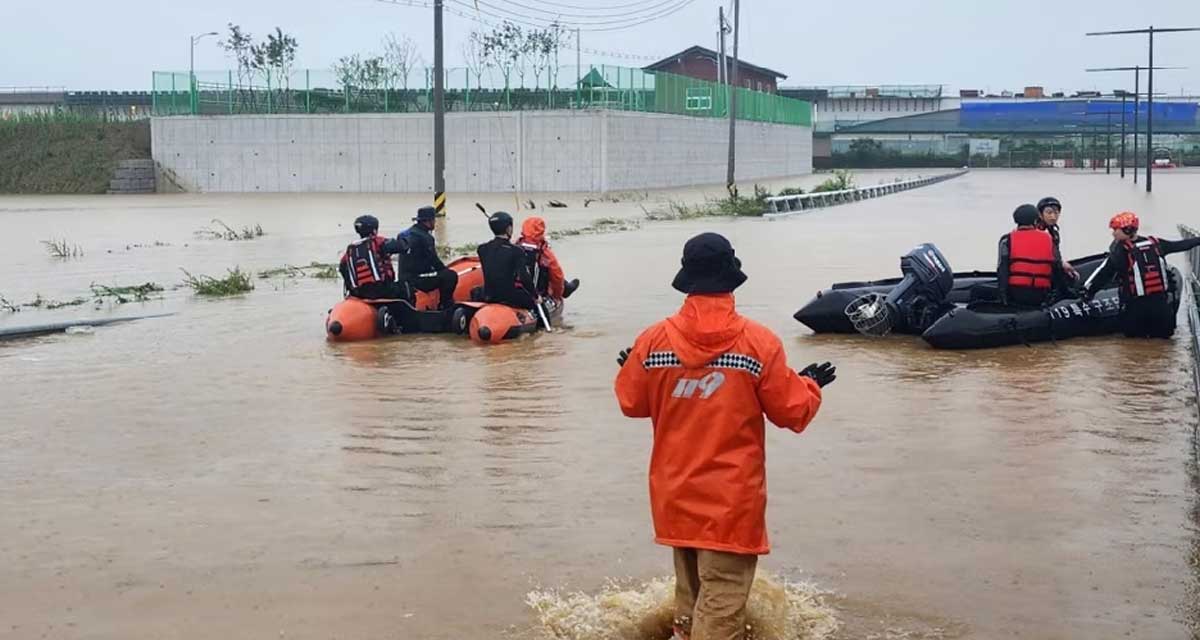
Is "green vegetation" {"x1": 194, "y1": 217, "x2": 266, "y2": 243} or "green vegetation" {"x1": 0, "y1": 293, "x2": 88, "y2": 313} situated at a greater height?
"green vegetation" {"x1": 194, "y1": 217, "x2": 266, "y2": 243}

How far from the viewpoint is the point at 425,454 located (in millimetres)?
9320

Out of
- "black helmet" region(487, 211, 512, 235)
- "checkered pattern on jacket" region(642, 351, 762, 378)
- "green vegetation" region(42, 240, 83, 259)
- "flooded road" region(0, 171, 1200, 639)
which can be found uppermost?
"black helmet" region(487, 211, 512, 235)

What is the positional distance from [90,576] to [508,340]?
791 centimetres

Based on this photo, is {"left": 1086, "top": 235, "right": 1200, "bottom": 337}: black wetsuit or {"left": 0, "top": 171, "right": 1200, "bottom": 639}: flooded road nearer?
{"left": 0, "top": 171, "right": 1200, "bottom": 639}: flooded road

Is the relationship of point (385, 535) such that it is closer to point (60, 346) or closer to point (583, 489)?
point (583, 489)

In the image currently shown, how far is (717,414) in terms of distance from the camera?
5.05m

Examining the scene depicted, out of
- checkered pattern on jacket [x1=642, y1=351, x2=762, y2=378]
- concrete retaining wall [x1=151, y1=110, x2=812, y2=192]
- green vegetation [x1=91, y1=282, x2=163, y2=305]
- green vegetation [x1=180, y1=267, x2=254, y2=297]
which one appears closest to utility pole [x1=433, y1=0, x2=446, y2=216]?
green vegetation [x1=180, y1=267, x2=254, y2=297]

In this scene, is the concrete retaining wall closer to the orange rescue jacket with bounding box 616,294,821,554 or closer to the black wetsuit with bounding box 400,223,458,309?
the black wetsuit with bounding box 400,223,458,309

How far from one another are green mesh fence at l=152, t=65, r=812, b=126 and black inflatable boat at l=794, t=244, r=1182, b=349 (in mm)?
42417

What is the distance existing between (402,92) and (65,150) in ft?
50.6

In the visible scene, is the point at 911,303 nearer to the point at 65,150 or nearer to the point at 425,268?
the point at 425,268

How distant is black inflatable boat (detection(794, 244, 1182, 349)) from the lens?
44.4 feet

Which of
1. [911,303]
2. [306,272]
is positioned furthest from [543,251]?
[306,272]

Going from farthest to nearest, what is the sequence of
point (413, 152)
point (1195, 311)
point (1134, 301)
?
1. point (413, 152)
2. point (1134, 301)
3. point (1195, 311)
